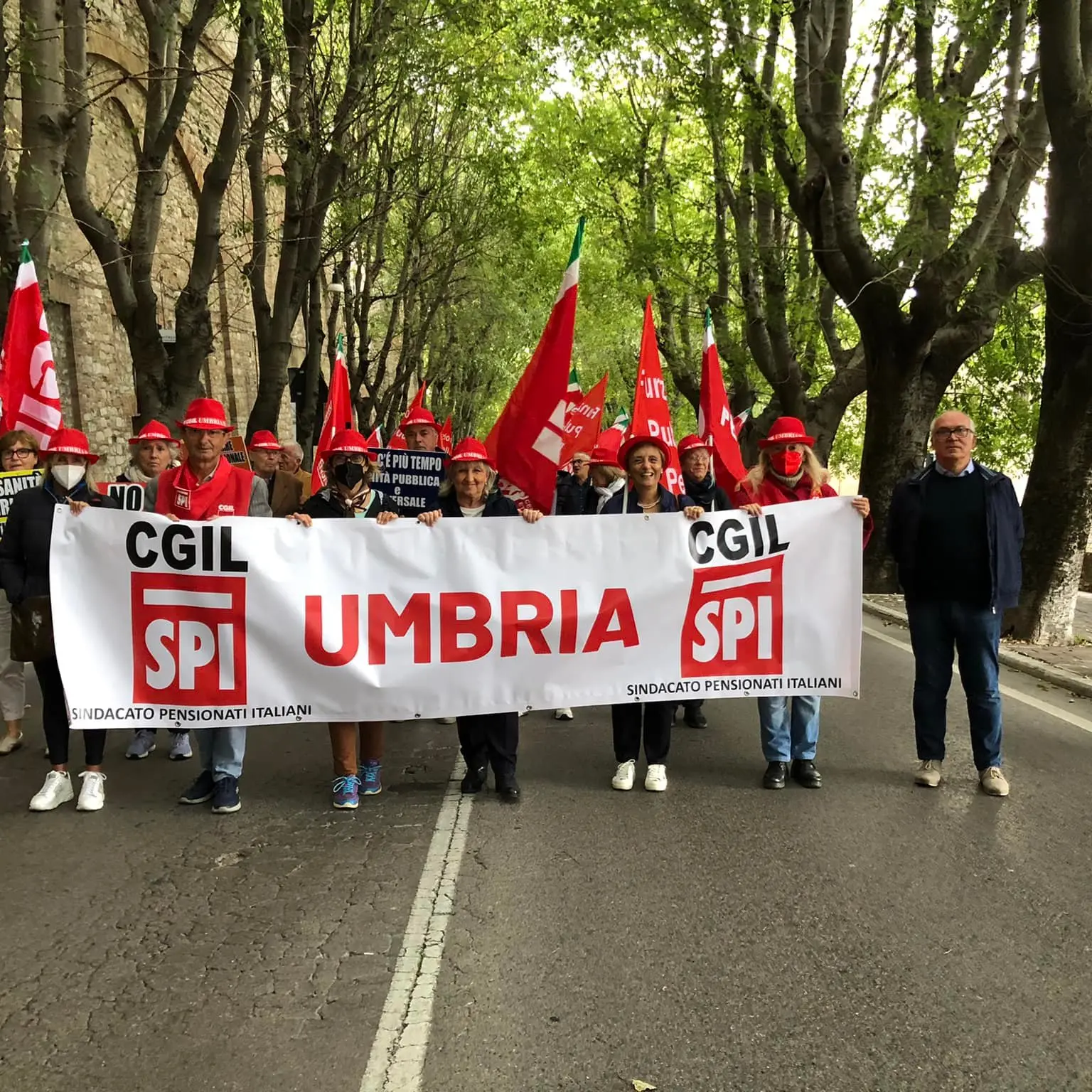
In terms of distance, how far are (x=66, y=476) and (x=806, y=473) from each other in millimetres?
4118

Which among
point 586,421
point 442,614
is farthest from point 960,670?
point 586,421

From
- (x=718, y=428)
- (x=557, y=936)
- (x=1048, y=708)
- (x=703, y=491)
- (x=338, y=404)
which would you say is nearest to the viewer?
(x=557, y=936)

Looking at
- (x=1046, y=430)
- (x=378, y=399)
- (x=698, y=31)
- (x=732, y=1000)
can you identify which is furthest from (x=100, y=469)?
(x=732, y=1000)

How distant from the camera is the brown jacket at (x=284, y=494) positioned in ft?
25.5

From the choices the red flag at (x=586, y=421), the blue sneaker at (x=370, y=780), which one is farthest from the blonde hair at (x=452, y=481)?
the red flag at (x=586, y=421)

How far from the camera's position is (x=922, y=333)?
41.4 ft

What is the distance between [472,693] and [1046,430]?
22.7ft

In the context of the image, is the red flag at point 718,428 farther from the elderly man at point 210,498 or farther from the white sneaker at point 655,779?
the elderly man at point 210,498

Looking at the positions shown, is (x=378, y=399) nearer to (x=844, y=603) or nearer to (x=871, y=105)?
(x=871, y=105)

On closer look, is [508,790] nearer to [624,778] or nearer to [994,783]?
[624,778]

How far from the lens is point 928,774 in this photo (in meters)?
5.47

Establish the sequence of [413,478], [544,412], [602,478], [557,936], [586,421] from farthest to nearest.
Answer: [586,421]
[413,478]
[602,478]
[544,412]
[557,936]

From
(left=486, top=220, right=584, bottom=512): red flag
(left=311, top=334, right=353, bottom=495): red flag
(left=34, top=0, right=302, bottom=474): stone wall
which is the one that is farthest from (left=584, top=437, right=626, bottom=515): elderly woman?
(left=34, top=0, right=302, bottom=474): stone wall

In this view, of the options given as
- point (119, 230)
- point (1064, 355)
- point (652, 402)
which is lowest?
point (652, 402)
